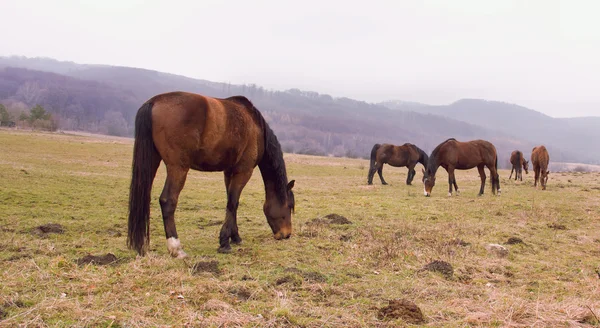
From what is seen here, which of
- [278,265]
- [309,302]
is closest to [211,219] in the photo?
[278,265]

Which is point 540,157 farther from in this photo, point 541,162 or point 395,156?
point 395,156

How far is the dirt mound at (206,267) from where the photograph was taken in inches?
197

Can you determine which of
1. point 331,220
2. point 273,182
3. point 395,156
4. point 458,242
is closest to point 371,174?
point 395,156

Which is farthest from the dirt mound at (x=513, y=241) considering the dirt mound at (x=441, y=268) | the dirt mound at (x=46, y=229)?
the dirt mound at (x=46, y=229)

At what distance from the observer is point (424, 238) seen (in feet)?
25.4

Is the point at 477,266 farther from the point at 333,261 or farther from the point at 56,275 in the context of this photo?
the point at 56,275

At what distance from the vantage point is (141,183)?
5.70 meters

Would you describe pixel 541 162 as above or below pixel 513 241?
above

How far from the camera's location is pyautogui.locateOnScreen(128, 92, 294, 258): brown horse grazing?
225 inches

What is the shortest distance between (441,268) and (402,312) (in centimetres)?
212

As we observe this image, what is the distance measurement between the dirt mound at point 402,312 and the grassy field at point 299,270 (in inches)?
2.8

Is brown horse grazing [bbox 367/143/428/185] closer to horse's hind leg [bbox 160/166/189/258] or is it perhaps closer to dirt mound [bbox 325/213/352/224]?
dirt mound [bbox 325/213/352/224]

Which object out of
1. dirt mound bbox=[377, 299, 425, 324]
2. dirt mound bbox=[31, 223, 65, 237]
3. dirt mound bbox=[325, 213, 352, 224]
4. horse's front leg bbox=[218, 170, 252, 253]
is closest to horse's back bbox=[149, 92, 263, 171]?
horse's front leg bbox=[218, 170, 252, 253]

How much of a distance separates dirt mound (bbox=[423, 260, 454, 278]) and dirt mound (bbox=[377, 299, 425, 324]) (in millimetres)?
1845
